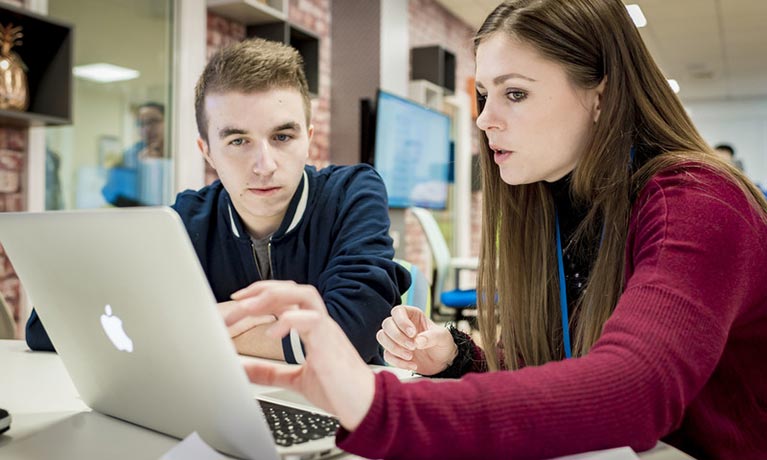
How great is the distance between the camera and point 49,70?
2.45 metres

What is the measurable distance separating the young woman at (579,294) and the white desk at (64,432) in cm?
12

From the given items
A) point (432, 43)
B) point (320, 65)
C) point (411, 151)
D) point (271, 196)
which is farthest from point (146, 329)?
point (432, 43)

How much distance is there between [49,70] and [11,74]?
179mm

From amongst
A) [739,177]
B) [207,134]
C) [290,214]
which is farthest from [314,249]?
[739,177]

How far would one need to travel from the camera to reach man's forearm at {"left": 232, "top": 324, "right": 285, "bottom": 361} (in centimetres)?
124

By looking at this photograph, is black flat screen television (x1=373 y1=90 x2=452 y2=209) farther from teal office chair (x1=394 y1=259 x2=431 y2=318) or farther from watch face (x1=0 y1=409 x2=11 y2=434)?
watch face (x1=0 y1=409 x2=11 y2=434)

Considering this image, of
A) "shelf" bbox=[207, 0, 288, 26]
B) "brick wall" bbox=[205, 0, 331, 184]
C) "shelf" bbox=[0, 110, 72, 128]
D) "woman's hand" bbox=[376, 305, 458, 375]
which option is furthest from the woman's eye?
"brick wall" bbox=[205, 0, 331, 184]

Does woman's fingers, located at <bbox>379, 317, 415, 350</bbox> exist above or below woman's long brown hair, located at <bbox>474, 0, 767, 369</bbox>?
below

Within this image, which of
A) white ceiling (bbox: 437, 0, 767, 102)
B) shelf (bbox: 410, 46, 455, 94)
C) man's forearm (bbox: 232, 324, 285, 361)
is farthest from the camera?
white ceiling (bbox: 437, 0, 767, 102)

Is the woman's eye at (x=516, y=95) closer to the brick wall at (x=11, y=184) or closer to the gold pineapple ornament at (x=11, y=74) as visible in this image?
the gold pineapple ornament at (x=11, y=74)

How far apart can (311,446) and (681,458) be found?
14.3 inches

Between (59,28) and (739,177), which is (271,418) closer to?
(739,177)

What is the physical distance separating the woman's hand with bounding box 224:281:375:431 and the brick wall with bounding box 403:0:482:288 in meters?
4.24

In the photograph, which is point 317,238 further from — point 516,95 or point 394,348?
point 516,95
